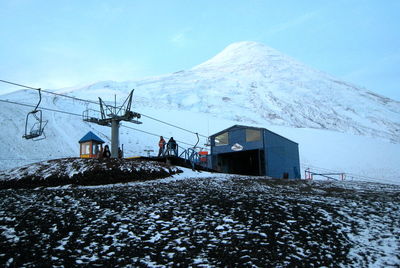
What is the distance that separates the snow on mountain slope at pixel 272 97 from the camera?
75.5 metres

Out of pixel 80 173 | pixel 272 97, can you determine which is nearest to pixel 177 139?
pixel 80 173

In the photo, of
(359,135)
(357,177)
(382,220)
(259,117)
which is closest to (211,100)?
(259,117)

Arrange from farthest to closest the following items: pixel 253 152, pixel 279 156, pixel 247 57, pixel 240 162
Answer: pixel 247 57
pixel 240 162
pixel 253 152
pixel 279 156

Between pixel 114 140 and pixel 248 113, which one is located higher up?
pixel 248 113

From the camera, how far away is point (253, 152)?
26922 millimetres

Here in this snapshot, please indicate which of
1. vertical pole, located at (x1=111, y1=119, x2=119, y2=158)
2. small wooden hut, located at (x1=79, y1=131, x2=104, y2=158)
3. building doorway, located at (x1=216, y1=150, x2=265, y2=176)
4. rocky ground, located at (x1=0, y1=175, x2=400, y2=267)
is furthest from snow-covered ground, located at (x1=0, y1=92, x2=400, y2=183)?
rocky ground, located at (x1=0, y1=175, x2=400, y2=267)

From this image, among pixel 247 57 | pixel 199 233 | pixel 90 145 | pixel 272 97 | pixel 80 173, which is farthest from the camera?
pixel 247 57

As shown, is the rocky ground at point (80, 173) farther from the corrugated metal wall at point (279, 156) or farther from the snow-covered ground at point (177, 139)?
the snow-covered ground at point (177, 139)

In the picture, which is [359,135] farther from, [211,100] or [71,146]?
[71,146]

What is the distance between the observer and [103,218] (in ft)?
20.2

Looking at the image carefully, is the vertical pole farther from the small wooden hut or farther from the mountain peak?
the mountain peak

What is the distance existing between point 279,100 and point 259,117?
577 inches

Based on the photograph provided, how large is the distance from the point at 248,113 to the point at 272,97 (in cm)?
1557

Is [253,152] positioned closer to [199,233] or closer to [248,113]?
[199,233]
